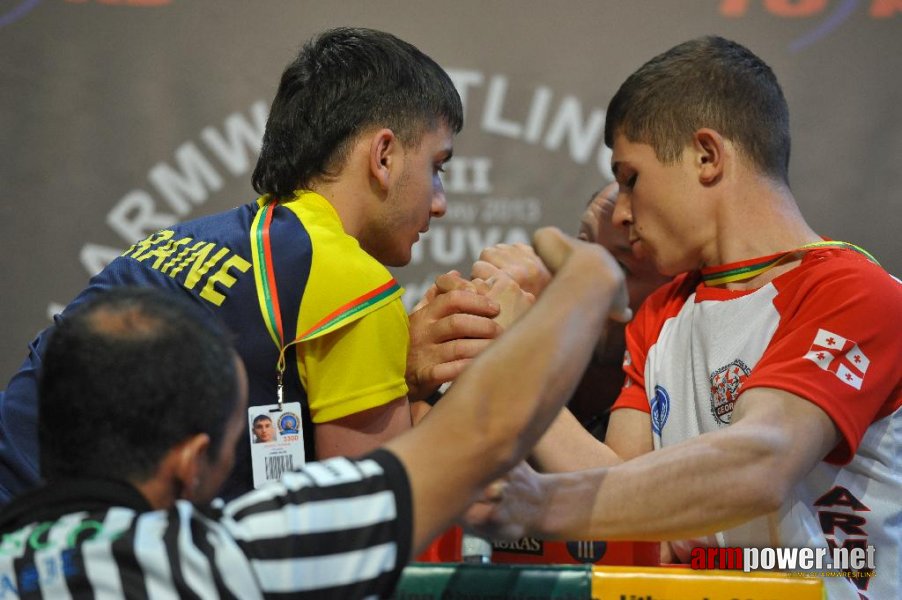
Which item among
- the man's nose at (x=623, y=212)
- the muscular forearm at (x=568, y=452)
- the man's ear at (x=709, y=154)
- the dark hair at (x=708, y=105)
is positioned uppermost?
the dark hair at (x=708, y=105)

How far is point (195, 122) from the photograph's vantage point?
2.79 meters

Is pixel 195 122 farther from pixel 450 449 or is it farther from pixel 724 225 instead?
pixel 450 449

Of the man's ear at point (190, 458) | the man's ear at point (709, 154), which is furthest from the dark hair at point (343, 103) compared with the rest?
the man's ear at point (190, 458)

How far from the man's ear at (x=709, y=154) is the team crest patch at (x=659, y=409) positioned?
0.38m

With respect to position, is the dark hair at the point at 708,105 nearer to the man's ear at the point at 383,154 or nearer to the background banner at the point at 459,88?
the man's ear at the point at 383,154

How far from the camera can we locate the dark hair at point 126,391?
963 mm

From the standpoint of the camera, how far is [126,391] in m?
0.96

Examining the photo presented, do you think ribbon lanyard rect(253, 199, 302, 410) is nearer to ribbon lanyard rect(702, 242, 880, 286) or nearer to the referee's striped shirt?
the referee's striped shirt

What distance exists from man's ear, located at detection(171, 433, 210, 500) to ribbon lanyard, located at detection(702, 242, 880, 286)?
1082 millimetres

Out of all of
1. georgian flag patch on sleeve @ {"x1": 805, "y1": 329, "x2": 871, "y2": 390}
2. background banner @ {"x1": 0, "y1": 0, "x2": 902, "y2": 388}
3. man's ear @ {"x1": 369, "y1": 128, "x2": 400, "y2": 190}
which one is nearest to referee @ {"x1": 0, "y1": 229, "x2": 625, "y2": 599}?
georgian flag patch on sleeve @ {"x1": 805, "y1": 329, "x2": 871, "y2": 390}

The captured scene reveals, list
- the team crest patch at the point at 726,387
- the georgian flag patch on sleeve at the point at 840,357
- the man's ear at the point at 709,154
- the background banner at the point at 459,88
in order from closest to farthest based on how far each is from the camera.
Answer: the georgian flag patch on sleeve at the point at 840,357
the team crest patch at the point at 726,387
the man's ear at the point at 709,154
the background banner at the point at 459,88

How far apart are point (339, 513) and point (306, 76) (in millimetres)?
1043

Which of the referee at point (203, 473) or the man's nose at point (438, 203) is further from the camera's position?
the man's nose at point (438, 203)

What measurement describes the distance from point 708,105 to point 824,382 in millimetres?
592
